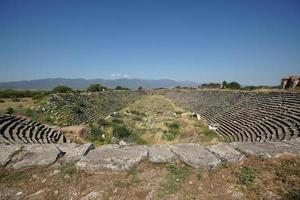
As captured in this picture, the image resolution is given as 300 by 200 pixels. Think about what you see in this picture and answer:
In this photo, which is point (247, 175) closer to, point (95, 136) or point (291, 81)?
point (95, 136)

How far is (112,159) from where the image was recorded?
3596 millimetres

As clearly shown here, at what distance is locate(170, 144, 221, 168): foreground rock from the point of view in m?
3.53

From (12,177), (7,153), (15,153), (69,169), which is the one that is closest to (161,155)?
(69,169)

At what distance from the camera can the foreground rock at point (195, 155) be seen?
139 inches

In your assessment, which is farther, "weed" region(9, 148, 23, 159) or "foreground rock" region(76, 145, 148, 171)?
"weed" region(9, 148, 23, 159)

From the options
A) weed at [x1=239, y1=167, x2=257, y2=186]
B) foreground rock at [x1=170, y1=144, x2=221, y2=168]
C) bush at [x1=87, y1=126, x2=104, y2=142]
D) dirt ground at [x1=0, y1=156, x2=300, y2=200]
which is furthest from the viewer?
bush at [x1=87, y1=126, x2=104, y2=142]

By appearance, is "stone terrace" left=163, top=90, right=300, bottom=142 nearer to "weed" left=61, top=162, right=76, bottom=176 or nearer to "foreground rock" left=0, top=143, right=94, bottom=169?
"foreground rock" left=0, top=143, right=94, bottom=169

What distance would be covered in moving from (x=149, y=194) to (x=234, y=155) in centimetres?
192

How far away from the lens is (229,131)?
15641mm

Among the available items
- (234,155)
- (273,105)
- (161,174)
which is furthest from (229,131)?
(161,174)

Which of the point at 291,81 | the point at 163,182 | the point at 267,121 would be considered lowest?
the point at 267,121

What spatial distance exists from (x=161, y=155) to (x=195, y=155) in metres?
0.67

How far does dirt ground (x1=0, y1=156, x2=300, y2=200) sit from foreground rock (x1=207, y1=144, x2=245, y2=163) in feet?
0.41

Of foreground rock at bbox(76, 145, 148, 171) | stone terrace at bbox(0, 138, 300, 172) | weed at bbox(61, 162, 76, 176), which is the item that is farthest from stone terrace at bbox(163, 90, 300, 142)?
weed at bbox(61, 162, 76, 176)
